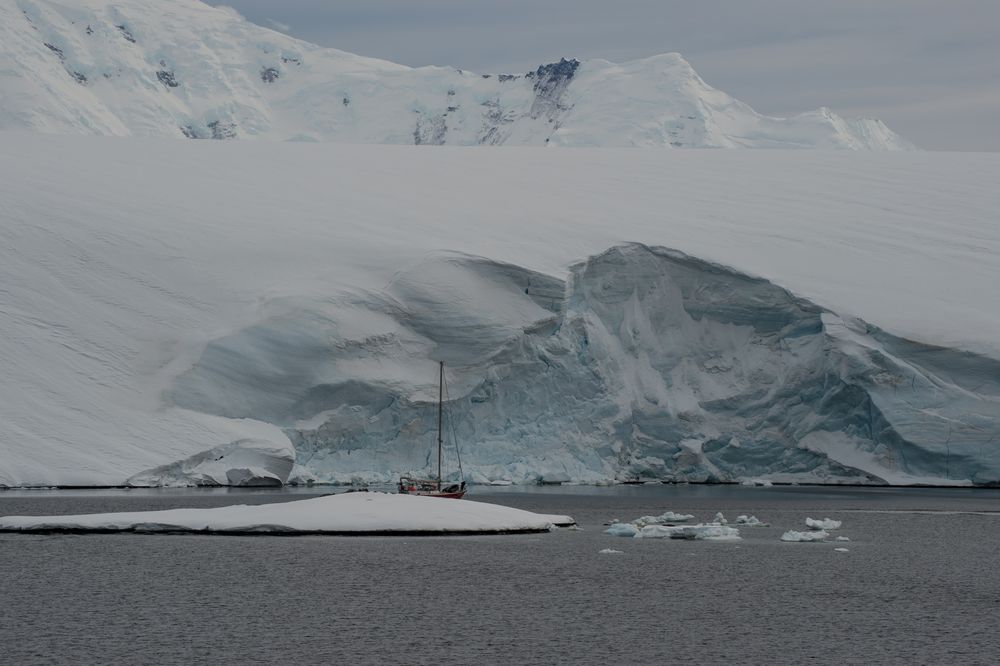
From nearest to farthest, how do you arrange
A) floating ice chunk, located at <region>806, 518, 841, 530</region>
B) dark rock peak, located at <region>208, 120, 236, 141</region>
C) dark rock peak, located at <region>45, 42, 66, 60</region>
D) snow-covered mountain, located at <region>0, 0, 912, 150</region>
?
1. floating ice chunk, located at <region>806, 518, 841, 530</region>
2. snow-covered mountain, located at <region>0, 0, 912, 150</region>
3. dark rock peak, located at <region>45, 42, 66, 60</region>
4. dark rock peak, located at <region>208, 120, 236, 141</region>

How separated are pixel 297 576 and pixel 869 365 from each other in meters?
18.2

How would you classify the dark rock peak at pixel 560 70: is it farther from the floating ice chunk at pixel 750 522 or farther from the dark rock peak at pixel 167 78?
the floating ice chunk at pixel 750 522

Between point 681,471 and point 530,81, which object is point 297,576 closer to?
point 681,471

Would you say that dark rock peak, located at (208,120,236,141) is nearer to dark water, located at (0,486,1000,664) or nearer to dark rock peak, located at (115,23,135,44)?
dark rock peak, located at (115,23,135,44)

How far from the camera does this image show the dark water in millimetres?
9320

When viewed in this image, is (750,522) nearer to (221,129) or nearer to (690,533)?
(690,533)

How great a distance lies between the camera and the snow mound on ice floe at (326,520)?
53.9 ft

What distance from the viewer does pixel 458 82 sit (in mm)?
188875

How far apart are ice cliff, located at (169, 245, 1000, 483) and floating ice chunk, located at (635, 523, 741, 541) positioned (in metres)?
11.0

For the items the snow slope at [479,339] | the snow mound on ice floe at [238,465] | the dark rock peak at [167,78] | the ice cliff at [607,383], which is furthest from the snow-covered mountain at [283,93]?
the snow mound on ice floe at [238,465]

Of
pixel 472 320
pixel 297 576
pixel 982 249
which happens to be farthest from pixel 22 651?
pixel 982 249

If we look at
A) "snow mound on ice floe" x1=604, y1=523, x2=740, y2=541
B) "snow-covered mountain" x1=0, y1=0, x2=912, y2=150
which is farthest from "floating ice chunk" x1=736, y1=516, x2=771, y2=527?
"snow-covered mountain" x1=0, y1=0, x2=912, y2=150

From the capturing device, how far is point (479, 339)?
2925cm

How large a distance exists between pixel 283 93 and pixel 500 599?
160317mm
